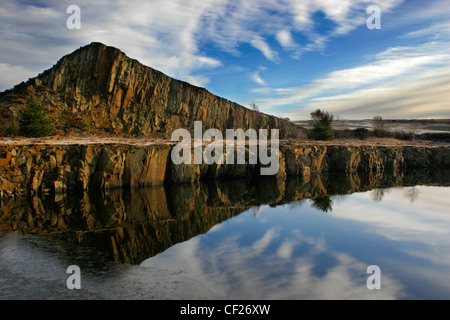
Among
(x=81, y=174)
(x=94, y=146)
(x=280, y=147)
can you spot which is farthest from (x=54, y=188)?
(x=280, y=147)

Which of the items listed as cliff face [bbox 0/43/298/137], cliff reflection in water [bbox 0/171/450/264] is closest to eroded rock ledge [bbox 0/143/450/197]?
cliff reflection in water [bbox 0/171/450/264]

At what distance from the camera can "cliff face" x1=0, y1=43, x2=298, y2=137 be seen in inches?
1654

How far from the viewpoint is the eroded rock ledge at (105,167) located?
906 inches

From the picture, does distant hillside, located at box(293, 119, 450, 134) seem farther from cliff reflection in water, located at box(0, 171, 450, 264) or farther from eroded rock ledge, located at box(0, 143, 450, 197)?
cliff reflection in water, located at box(0, 171, 450, 264)

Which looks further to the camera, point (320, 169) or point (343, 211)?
point (320, 169)

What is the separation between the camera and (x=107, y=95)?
1791 inches

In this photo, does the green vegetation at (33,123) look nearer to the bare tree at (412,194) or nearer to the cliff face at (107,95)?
the cliff face at (107,95)

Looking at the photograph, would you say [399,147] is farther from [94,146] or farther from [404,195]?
[94,146]

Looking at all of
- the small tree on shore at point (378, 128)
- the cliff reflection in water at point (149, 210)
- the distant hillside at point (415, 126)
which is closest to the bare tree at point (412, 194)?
the cliff reflection in water at point (149, 210)

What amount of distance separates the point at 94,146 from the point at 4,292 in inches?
773

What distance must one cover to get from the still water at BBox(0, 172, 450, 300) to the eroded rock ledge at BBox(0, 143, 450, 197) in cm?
255

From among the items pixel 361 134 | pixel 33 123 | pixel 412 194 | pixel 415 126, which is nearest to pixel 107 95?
pixel 33 123

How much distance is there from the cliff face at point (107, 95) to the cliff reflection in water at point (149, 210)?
73.7 feet

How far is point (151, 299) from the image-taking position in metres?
7.25
